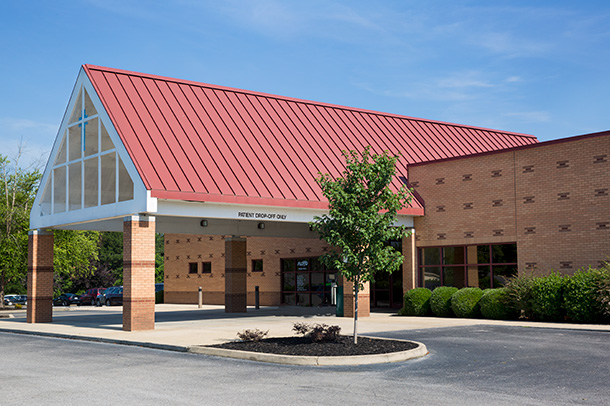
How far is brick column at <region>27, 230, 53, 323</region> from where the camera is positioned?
2797cm

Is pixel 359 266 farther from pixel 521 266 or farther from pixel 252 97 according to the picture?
pixel 252 97

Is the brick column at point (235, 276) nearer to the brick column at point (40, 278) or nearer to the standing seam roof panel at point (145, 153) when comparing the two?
the brick column at point (40, 278)

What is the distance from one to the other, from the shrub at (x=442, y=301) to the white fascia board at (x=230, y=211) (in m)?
5.64

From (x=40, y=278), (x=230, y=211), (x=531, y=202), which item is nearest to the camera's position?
(x=230, y=211)

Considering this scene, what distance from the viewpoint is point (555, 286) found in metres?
23.2

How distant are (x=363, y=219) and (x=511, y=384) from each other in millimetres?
5661

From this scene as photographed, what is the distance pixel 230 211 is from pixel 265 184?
2.07 m

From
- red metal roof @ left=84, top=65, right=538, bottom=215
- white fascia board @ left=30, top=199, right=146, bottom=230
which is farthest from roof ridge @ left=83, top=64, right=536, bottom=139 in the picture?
white fascia board @ left=30, top=199, right=146, bottom=230

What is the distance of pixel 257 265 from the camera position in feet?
143

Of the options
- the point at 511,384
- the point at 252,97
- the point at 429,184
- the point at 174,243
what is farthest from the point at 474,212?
the point at 174,243

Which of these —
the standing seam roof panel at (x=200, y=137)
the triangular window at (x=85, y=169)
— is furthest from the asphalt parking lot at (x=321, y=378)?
the standing seam roof panel at (x=200, y=137)

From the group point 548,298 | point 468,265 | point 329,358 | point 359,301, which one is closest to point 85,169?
point 359,301

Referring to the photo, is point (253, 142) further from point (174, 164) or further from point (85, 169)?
point (85, 169)

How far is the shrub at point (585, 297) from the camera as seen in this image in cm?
Result: 2206
